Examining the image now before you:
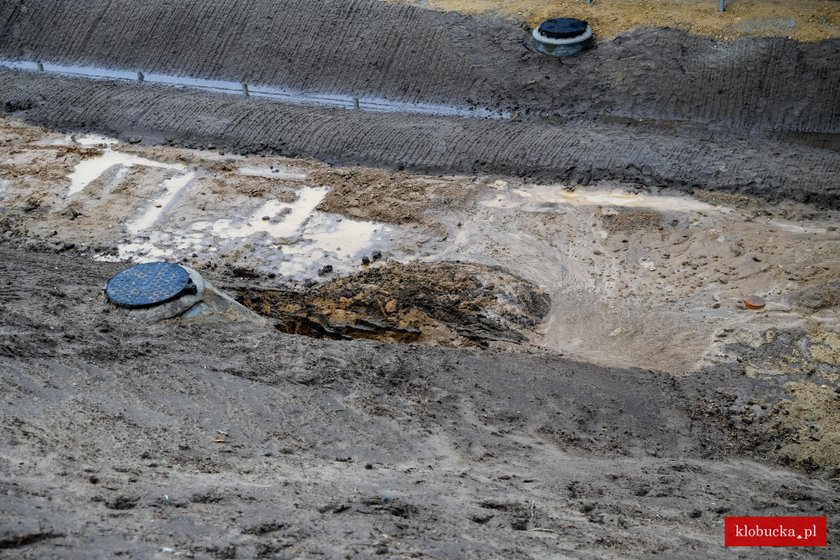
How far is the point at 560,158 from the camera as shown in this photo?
14117mm

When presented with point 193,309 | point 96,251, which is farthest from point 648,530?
point 96,251

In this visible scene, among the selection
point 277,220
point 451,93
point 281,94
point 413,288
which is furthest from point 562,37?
point 413,288

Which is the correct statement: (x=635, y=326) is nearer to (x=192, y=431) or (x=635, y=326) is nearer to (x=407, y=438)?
(x=407, y=438)

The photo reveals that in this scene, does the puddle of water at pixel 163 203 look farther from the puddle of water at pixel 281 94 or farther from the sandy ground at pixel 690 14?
the sandy ground at pixel 690 14

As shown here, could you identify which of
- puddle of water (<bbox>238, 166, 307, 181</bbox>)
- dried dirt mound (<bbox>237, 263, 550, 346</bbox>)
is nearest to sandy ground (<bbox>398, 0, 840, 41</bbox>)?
puddle of water (<bbox>238, 166, 307, 181</bbox>)

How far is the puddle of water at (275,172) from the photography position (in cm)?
1428

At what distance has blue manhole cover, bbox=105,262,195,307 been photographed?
979 cm

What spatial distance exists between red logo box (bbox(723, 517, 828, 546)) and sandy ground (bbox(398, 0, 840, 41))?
11306mm

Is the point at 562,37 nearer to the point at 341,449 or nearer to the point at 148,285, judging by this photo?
the point at 148,285

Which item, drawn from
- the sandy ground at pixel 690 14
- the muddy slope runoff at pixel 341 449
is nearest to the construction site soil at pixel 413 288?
the muddy slope runoff at pixel 341 449

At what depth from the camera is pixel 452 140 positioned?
1467 cm

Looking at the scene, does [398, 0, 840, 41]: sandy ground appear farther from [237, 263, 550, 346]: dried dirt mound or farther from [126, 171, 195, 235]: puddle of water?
[237, 263, 550, 346]: dried dirt mound

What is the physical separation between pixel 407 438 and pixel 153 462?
221 cm

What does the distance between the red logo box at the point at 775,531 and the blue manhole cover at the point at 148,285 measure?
6.03 meters
